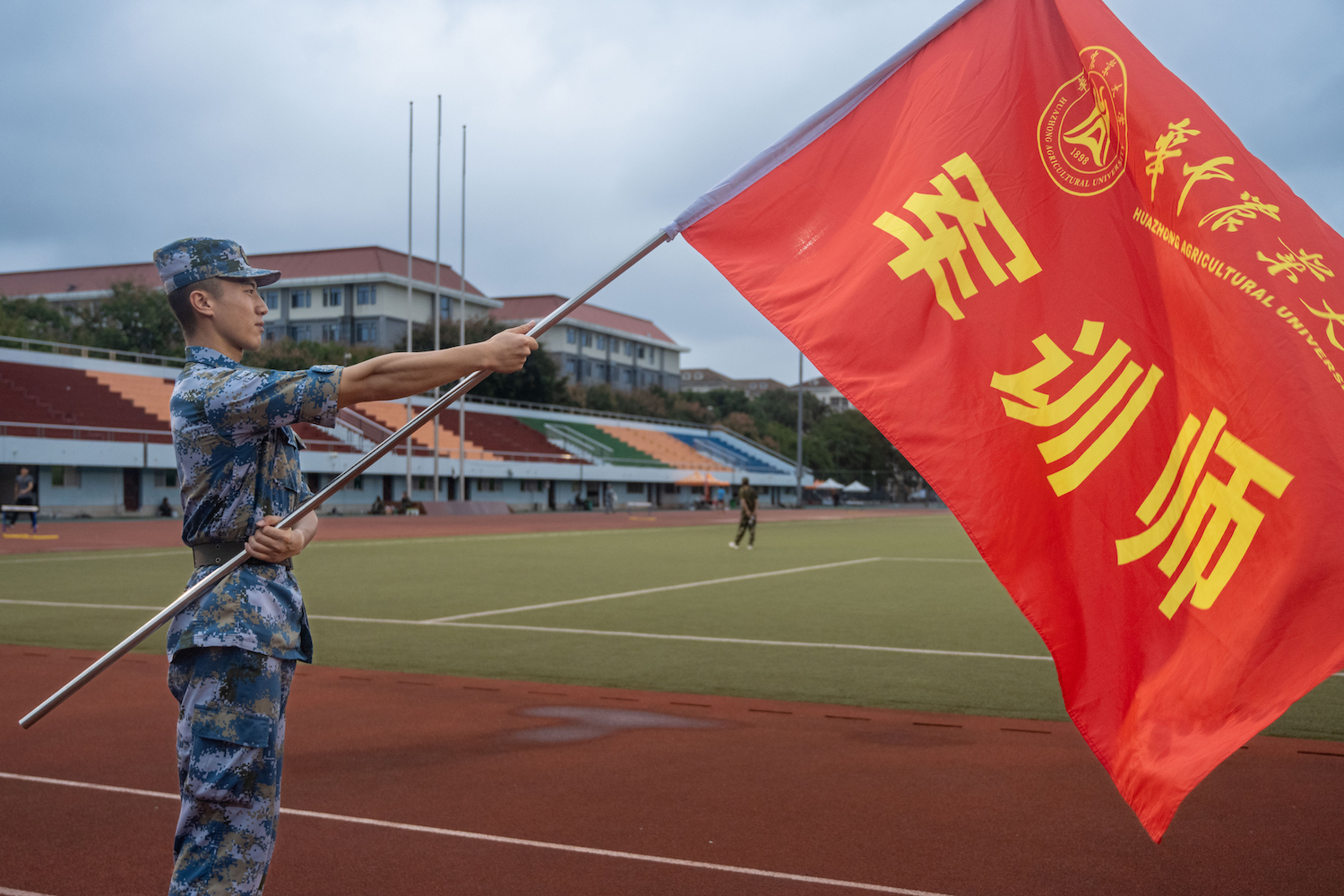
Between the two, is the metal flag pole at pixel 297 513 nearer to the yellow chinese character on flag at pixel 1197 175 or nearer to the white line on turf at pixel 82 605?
the yellow chinese character on flag at pixel 1197 175

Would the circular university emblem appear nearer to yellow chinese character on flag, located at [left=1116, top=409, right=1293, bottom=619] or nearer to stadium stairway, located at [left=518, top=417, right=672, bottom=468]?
yellow chinese character on flag, located at [left=1116, top=409, right=1293, bottom=619]

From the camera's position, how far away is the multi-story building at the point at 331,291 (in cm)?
7594

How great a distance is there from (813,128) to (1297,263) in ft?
5.44

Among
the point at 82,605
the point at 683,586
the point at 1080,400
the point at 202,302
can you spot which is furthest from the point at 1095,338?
the point at 683,586

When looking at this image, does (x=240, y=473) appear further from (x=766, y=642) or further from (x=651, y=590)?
(x=651, y=590)

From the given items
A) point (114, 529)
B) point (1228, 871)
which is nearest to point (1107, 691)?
point (1228, 871)

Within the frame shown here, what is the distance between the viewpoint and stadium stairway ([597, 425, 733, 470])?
236 feet

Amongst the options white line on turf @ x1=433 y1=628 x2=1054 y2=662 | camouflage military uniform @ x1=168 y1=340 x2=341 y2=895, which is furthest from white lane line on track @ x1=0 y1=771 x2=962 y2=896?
white line on turf @ x1=433 y1=628 x2=1054 y2=662

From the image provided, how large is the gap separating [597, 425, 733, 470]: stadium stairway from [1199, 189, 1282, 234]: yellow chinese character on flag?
66.6 meters

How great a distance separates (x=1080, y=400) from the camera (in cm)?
362

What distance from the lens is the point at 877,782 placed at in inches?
232

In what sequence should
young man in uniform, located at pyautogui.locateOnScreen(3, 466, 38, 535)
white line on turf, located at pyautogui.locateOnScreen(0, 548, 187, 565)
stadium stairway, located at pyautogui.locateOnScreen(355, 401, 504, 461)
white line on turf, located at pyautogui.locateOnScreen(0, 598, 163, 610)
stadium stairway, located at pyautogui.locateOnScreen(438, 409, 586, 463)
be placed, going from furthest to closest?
stadium stairway, located at pyautogui.locateOnScreen(438, 409, 586, 463) < stadium stairway, located at pyautogui.locateOnScreen(355, 401, 504, 461) < young man in uniform, located at pyautogui.locateOnScreen(3, 466, 38, 535) < white line on turf, located at pyautogui.locateOnScreen(0, 548, 187, 565) < white line on turf, located at pyautogui.locateOnScreen(0, 598, 163, 610)

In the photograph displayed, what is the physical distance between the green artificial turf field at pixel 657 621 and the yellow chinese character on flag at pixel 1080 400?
4.52m

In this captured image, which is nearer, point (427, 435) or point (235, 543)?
point (235, 543)
